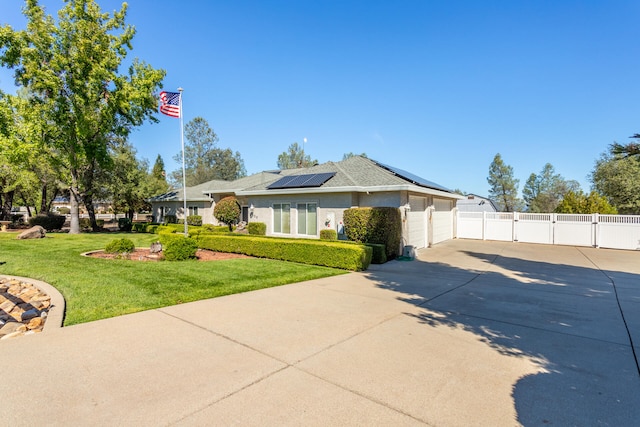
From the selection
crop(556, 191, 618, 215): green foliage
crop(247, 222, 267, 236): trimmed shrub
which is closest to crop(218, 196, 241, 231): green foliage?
crop(247, 222, 267, 236): trimmed shrub

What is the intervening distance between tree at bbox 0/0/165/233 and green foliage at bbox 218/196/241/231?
29.0 feet

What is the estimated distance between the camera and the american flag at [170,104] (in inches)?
684

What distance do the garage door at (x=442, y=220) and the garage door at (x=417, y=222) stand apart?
1.56 metres

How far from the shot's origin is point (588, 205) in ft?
65.8

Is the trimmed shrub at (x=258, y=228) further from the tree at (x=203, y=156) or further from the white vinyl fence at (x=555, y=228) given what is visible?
the tree at (x=203, y=156)

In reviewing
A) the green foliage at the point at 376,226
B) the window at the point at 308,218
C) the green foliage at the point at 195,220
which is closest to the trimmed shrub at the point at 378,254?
the green foliage at the point at 376,226

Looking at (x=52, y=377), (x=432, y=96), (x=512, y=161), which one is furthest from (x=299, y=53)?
(x=512, y=161)

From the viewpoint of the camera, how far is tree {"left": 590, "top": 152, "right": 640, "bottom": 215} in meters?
22.7

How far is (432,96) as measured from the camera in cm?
1964

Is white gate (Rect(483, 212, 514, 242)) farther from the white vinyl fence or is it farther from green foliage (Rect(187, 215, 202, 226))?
green foliage (Rect(187, 215, 202, 226))

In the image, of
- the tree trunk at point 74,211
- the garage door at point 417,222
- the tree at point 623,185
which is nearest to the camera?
the garage door at point 417,222

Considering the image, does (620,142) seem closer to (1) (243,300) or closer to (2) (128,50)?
(1) (243,300)

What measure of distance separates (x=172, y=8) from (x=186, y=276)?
440 inches

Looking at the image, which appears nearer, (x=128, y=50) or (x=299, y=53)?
(x=299, y=53)
